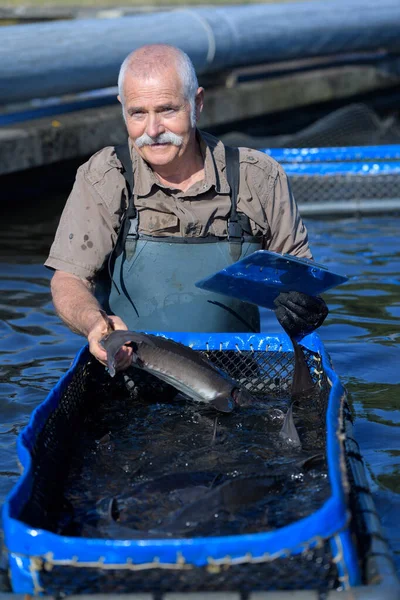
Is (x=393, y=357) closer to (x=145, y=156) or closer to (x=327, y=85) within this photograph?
(x=145, y=156)

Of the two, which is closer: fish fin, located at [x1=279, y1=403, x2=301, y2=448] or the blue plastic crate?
the blue plastic crate

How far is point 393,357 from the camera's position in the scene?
5543mm

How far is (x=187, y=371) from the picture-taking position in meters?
3.94

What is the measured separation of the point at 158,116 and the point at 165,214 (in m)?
0.46

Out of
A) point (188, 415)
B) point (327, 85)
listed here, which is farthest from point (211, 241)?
point (327, 85)

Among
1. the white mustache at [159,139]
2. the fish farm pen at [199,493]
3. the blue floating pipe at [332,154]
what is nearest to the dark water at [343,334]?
the fish farm pen at [199,493]

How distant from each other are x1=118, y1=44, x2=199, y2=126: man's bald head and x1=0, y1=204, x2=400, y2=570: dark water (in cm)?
169

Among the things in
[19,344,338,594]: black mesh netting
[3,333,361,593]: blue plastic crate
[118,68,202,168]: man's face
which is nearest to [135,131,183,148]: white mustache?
[118,68,202,168]: man's face

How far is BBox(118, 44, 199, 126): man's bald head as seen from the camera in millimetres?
4195

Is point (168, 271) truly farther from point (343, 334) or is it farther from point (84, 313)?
point (343, 334)

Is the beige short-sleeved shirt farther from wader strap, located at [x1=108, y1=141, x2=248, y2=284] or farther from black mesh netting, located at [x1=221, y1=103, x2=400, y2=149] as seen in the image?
black mesh netting, located at [x1=221, y1=103, x2=400, y2=149]

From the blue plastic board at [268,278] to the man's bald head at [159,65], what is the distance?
831mm

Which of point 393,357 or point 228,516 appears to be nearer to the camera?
point 228,516

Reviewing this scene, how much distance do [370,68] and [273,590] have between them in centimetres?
1221
